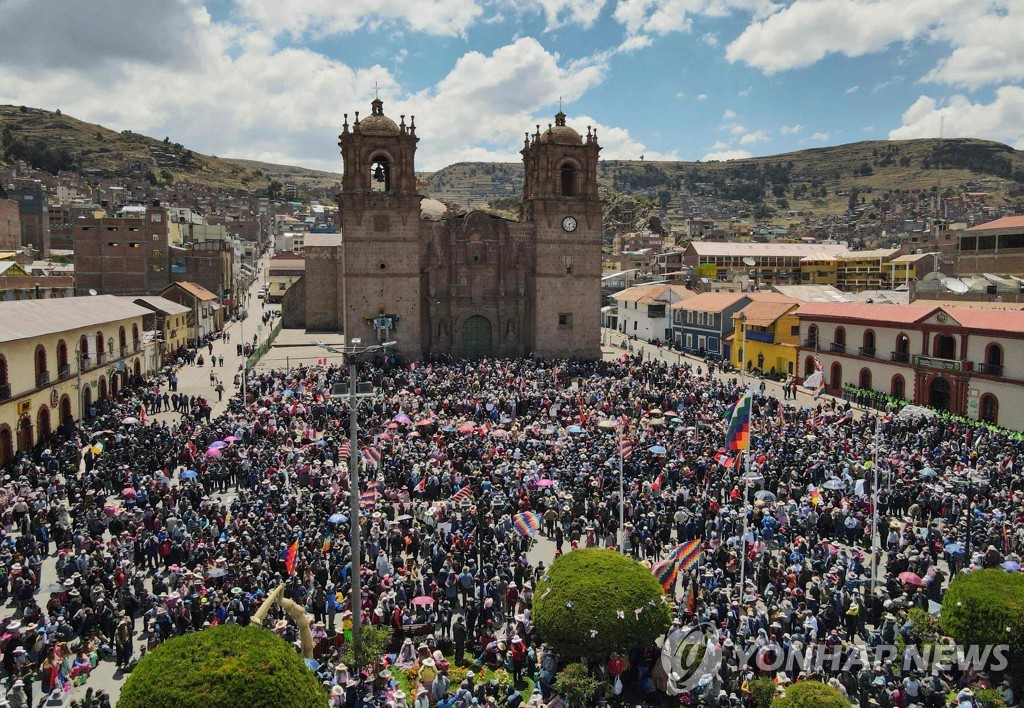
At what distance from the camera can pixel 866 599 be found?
51.7 ft

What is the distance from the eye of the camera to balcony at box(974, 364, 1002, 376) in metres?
35.0

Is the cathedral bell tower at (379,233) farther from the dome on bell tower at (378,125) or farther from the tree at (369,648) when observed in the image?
the tree at (369,648)

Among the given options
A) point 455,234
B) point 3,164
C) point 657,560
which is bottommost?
point 657,560

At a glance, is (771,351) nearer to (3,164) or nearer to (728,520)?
(728,520)

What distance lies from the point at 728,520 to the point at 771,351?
3132 cm

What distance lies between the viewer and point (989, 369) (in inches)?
1395

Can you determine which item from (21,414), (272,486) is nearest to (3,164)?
(21,414)

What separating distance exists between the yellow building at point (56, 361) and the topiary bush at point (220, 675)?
70.9 ft

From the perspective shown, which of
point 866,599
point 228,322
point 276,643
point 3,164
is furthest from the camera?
point 3,164

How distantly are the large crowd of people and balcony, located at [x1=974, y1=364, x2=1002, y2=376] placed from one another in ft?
19.2

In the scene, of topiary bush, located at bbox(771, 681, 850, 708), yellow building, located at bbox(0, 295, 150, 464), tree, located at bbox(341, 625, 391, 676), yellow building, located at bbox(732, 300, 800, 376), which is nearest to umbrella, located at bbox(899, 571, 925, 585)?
topiary bush, located at bbox(771, 681, 850, 708)

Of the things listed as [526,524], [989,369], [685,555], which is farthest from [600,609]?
[989,369]

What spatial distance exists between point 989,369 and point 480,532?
27584 millimetres

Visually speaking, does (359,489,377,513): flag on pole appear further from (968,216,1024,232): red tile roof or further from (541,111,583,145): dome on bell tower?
(968,216,1024,232): red tile roof
